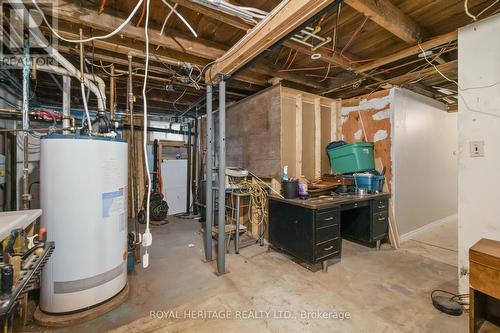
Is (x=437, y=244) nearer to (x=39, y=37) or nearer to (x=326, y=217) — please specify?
(x=326, y=217)

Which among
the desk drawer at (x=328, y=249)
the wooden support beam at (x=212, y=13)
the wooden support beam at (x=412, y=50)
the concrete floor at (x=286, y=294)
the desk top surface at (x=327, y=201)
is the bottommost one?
the concrete floor at (x=286, y=294)

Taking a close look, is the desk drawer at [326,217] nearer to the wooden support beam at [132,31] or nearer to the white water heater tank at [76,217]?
the white water heater tank at [76,217]

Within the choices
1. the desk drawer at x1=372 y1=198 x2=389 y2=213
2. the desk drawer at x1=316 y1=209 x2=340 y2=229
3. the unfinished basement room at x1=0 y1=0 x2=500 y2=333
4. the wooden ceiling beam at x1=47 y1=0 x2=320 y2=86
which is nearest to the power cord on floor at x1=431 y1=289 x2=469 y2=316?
the unfinished basement room at x1=0 y1=0 x2=500 y2=333

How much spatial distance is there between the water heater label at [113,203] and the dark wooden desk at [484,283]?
8.93ft

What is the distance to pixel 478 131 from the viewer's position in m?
1.86

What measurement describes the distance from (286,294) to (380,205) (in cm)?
198

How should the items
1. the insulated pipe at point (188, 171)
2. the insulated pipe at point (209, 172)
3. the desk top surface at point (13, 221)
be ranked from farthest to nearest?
the insulated pipe at point (188, 171), the insulated pipe at point (209, 172), the desk top surface at point (13, 221)

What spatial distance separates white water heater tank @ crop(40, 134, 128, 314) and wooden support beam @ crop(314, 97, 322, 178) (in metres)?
2.90

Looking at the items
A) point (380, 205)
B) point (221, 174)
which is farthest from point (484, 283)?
point (221, 174)

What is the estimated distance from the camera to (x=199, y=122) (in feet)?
17.3

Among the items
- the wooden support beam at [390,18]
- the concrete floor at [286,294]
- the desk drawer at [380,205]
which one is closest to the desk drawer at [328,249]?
the concrete floor at [286,294]

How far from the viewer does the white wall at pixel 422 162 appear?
340 cm

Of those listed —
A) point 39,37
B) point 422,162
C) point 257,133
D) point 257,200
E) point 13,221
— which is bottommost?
point 257,200

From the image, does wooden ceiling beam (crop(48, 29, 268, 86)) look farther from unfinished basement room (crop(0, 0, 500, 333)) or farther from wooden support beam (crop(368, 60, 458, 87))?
wooden support beam (crop(368, 60, 458, 87))
